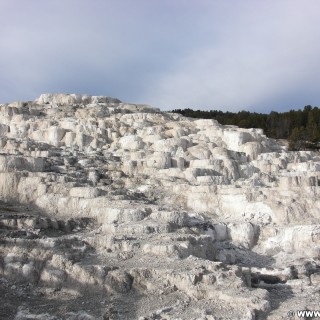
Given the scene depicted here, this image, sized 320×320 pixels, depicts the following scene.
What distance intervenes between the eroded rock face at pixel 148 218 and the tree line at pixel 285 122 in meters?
18.1

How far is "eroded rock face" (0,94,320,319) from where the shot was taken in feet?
50.1

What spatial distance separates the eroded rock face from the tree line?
18122mm

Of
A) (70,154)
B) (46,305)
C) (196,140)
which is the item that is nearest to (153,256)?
(46,305)

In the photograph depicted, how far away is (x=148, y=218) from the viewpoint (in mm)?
20609

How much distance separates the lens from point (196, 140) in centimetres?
3256

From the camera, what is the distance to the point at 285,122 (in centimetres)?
5938

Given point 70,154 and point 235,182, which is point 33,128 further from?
point 235,182

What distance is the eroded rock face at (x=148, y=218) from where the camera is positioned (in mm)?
15273

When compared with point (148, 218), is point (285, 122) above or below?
above

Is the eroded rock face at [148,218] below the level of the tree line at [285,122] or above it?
below

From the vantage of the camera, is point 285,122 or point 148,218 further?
point 285,122

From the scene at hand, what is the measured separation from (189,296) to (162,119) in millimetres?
22639

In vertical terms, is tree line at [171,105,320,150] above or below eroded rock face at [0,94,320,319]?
above

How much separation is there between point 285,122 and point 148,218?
1677 inches
